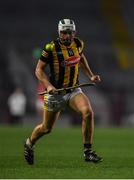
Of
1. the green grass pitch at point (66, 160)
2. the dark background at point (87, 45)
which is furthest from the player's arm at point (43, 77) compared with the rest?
the dark background at point (87, 45)

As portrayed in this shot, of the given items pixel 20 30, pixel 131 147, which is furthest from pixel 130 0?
pixel 131 147

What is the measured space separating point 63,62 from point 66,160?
1866 mm

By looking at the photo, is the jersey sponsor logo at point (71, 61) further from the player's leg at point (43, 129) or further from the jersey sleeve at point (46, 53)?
the player's leg at point (43, 129)

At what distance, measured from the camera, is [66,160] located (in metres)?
13.3

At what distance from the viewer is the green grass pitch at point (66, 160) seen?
1068 cm

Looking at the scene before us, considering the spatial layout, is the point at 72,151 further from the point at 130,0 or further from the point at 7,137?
the point at 130,0

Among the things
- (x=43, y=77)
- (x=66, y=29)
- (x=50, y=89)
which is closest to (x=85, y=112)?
(x=50, y=89)

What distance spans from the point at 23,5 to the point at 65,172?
86.2 ft

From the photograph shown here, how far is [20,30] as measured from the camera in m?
35.8

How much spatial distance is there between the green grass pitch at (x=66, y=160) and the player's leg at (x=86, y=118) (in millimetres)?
152

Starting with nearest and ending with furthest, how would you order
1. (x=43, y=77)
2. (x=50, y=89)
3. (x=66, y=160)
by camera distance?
(x=50, y=89)
(x=43, y=77)
(x=66, y=160)

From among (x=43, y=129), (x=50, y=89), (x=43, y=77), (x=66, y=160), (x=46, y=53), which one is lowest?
(x=66, y=160)

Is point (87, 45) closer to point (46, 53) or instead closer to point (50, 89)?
point (46, 53)

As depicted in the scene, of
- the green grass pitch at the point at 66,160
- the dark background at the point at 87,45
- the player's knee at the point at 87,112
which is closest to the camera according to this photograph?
the green grass pitch at the point at 66,160
